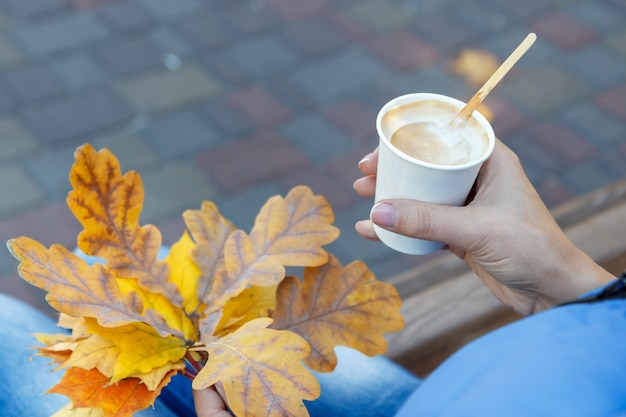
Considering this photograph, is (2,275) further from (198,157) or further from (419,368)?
(419,368)

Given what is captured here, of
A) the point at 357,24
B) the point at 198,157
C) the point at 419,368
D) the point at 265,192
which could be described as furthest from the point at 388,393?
the point at 357,24

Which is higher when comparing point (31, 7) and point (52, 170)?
point (31, 7)

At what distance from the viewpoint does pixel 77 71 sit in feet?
9.26

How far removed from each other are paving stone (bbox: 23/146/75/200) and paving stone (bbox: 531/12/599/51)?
1.94 meters

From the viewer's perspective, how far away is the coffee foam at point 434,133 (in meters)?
1.12

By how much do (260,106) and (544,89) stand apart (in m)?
1.10

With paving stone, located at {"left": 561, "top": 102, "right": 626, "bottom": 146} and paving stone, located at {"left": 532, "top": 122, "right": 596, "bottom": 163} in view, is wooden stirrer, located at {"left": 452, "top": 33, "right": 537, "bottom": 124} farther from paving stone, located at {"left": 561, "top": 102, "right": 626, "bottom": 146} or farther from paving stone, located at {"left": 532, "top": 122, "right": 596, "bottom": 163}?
paving stone, located at {"left": 561, "top": 102, "right": 626, "bottom": 146}

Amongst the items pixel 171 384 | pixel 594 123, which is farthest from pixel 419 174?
pixel 594 123

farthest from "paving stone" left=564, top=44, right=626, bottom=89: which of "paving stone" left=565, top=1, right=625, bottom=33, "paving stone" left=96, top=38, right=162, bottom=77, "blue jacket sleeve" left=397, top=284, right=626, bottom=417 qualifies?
"blue jacket sleeve" left=397, top=284, right=626, bottom=417

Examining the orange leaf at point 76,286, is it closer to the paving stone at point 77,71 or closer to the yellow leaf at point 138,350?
the yellow leaf at point 138,350

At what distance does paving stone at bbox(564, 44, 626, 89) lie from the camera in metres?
2.97

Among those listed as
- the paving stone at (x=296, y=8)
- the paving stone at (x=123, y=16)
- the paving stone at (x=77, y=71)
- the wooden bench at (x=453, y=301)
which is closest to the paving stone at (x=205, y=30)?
the paving stone at (x=123, y=16)

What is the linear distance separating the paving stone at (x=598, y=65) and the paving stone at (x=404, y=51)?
0.56 meters

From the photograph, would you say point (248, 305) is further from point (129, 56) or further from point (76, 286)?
point (129, 56)
